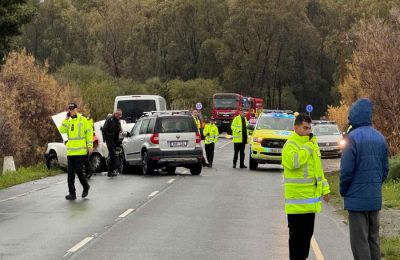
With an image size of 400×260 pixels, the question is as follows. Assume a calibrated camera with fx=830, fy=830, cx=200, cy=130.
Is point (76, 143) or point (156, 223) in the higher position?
point (76, 143)

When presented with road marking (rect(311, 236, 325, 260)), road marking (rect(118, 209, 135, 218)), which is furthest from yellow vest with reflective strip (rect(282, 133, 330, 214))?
road marking (rect(118, 209, 135, 218))

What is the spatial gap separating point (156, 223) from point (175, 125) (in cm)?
1198

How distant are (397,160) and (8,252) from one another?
1356 centimetres

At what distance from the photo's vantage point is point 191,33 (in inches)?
3656

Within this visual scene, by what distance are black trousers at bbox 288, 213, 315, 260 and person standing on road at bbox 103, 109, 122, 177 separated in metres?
17.0

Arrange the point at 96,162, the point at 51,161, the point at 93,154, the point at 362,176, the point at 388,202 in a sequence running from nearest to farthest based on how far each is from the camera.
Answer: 1. the point at 362,176
2. the point at 388,202
3. the point at 93,154
4. the point at 96,162
5. the point at 51,161

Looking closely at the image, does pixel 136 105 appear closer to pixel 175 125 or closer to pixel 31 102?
pixel 31 102

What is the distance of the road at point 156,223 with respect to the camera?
1140 centimetres

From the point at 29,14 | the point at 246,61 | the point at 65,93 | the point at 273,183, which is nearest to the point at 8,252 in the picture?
the point at 273,183

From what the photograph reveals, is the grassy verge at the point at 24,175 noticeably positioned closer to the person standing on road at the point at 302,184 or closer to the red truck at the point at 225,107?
the person standing on road at the point at 302,184

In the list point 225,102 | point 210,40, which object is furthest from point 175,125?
point 210,40

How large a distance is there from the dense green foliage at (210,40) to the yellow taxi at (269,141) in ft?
198

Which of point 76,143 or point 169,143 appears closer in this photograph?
point 76,143

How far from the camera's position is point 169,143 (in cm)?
2575
